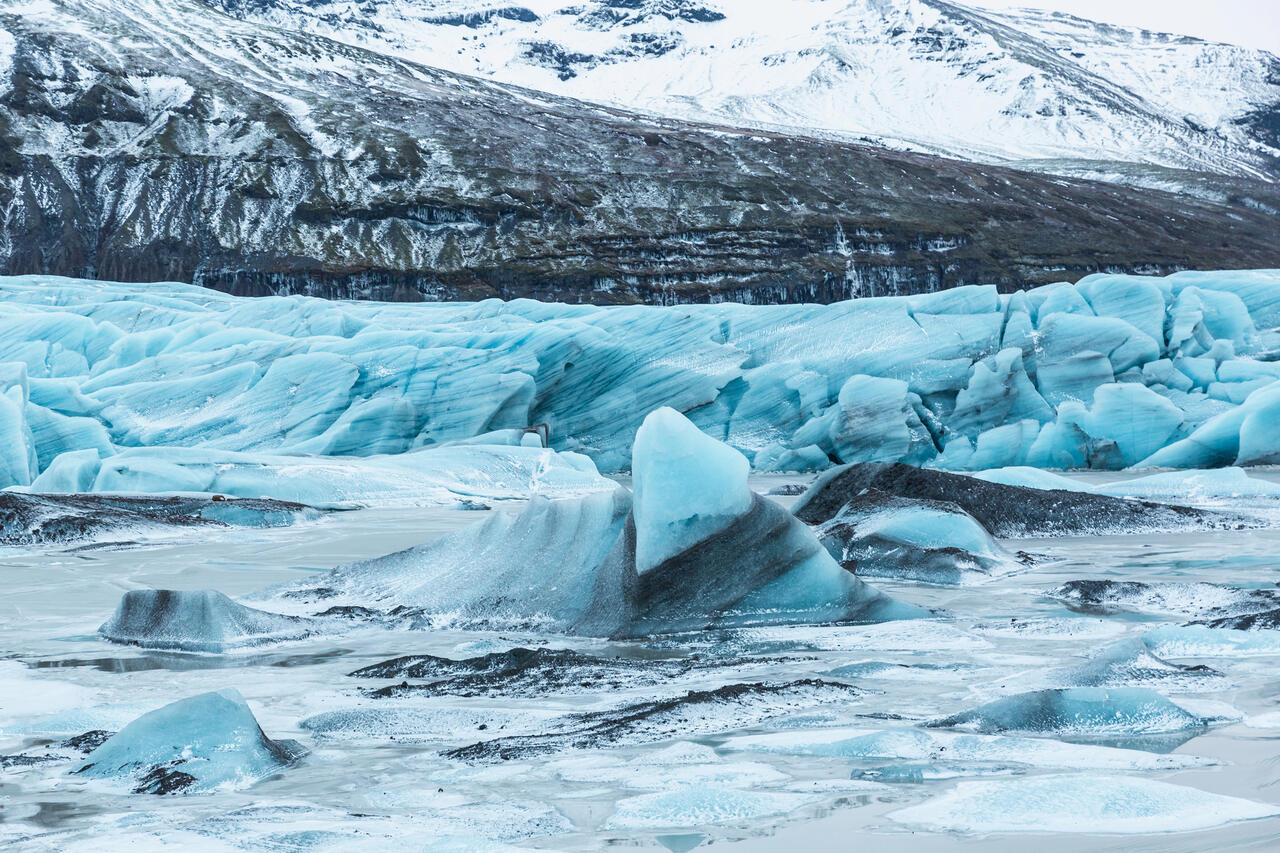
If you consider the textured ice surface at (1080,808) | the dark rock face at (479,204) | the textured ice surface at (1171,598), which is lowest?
the dark rock face at (479,204)

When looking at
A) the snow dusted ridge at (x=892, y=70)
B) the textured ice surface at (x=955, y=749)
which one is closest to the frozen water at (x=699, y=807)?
the textured ice surface at (x=955, y=749)

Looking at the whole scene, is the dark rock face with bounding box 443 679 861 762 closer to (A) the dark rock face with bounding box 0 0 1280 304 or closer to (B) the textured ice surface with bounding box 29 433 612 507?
(B) the textured ice surface with bounding box 29 433 612 507

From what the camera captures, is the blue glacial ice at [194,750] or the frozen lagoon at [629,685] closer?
the frozen lagoon at [629,685]

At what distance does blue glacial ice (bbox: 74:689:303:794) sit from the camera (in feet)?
11.1

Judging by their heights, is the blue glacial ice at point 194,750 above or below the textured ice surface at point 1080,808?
below

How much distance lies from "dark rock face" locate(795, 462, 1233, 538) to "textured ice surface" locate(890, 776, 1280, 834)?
6.11m

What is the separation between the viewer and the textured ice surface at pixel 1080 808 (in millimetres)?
2719

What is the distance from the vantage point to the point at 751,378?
18.5 metres

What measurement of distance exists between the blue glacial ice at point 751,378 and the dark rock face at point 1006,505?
6209mm

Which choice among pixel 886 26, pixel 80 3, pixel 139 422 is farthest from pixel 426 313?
pixel 886 26

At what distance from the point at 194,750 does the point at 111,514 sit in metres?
7.49

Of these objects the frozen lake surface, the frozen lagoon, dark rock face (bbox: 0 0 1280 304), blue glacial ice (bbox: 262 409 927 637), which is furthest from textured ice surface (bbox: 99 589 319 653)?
dark rock face (bbox: 0 0 1280 304)

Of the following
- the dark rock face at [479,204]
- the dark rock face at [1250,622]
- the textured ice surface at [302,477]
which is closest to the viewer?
the dark rock face at [1250,622]

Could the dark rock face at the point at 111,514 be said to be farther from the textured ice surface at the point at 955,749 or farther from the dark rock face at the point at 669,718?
the textured ice surface at the point at 955,749
